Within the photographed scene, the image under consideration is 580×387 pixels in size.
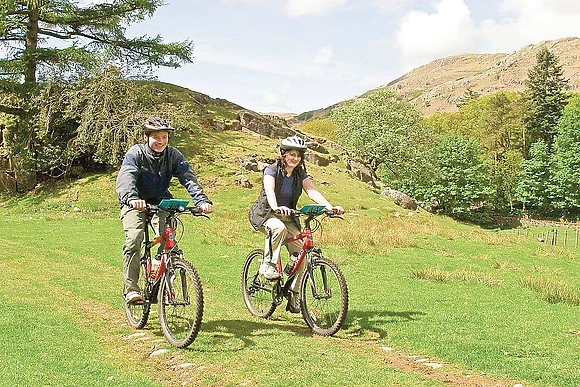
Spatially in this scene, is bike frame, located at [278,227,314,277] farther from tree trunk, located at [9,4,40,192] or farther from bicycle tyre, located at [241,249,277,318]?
tree trunk, located at [9,4,40,192]

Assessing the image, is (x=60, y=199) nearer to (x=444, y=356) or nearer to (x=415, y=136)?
(x=444, y=356)

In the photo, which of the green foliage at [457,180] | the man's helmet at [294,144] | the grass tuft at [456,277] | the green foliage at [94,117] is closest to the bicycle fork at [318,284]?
the man's helmet at [294,144]

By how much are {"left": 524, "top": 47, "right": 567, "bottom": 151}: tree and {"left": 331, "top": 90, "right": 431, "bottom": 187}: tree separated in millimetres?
25859

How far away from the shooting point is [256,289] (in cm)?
882

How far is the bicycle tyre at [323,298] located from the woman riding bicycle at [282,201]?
0.22 metres

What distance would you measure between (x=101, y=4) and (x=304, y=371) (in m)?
29.5

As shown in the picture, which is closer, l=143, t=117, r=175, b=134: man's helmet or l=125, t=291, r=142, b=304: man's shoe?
l=143, t=117, r=175, b=134: man's helmet

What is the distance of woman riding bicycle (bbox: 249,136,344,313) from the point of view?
308 inches

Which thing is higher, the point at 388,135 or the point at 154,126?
the point at 388,135

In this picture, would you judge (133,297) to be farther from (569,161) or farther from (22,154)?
(569,161)

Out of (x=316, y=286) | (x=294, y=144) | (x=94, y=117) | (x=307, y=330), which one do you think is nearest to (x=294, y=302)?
(x=307, y=330)

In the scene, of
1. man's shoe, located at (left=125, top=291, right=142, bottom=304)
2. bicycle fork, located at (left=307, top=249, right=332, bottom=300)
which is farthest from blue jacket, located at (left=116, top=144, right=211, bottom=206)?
bicycle fork, located at (left=307, top=249, right=332, bottom=300)

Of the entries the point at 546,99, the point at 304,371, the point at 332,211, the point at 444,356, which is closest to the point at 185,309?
the point at 304,371

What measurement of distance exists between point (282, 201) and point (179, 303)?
2088mm
